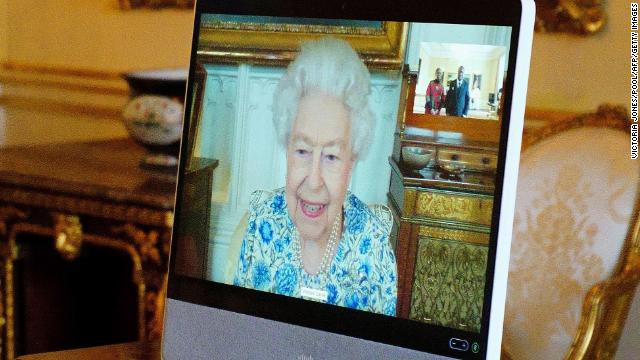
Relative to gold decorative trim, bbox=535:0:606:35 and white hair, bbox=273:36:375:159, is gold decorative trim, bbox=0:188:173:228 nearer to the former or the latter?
white hair, bbox=273:36:375:159

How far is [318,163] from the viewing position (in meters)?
0.80

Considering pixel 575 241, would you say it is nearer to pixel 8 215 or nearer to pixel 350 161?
pixel 350 161

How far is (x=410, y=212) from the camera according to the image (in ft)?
2.46

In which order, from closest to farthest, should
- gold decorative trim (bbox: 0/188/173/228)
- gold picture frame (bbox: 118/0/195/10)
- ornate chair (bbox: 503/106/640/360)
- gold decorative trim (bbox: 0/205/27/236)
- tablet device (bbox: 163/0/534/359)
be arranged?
tablet device (bbox: 163/0/534/359) → ornate chair (bbox: 503/106/640/360) → gold decorative trim (bbox: 0/188/173/228) → gold decorative trim (bbox: 0/205/27/236) → gold picture frame (bbox: 118/0/195/10)

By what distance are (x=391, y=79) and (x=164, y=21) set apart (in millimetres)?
1132

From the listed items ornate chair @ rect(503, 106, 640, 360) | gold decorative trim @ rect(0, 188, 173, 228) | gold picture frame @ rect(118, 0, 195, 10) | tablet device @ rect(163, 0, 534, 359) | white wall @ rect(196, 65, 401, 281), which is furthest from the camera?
gold picture frame @ rect(118, 0, 195, 10)

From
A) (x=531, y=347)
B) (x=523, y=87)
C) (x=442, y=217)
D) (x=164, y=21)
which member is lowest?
(x=531, y=347)

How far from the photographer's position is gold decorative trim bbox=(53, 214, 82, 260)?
1337 millimetres

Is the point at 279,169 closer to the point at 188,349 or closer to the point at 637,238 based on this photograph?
the point at 188,349

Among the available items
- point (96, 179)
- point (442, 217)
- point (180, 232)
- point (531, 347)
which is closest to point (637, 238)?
point (531, 347)

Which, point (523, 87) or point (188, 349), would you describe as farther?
point (188, 349)

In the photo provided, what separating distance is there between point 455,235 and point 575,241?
0.53 m

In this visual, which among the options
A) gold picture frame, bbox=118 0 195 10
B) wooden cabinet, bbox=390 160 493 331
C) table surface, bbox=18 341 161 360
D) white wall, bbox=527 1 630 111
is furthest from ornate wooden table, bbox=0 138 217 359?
white wall, bbox=527 1 630 111

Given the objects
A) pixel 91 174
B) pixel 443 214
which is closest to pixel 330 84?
pixel 443 214
